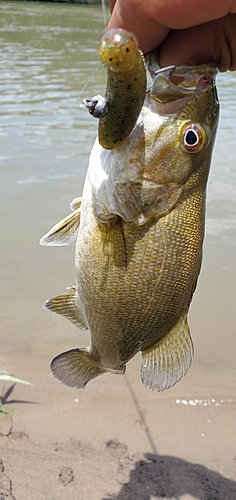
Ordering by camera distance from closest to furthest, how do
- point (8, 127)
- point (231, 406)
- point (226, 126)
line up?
point (231, 406) → point (8, 127) → point (226, 126)

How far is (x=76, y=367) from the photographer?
2473 millimetres

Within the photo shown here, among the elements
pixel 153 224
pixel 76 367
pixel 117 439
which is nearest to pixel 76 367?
pixel 76 367

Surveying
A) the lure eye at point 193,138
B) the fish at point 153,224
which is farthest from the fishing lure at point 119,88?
the lure eye at point 193,138

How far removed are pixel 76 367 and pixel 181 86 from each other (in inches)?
55.8

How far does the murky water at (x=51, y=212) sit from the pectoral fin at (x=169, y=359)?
43.0 inches

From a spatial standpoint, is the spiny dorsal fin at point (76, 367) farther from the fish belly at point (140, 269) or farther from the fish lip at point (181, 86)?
the fish lip at point (181, 86)

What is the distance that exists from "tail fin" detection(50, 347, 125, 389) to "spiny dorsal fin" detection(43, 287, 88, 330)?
15 centimetres

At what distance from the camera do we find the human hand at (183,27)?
169 centimetres

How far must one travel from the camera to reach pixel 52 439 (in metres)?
3.96

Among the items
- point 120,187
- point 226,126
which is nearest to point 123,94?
point 120,187

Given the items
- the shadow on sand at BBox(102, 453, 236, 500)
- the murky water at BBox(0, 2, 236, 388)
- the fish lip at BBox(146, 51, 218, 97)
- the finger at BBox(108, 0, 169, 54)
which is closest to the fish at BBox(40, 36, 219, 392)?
the fish lip at BBox(146, 51, 218, 97)

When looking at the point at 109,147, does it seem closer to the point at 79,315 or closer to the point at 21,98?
the point at 79,315

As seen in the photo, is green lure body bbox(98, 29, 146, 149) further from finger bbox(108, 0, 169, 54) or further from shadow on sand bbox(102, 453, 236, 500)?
shadow on sand bbox(102, 453, 236, 500)

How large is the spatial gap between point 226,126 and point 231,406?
8760 mm
